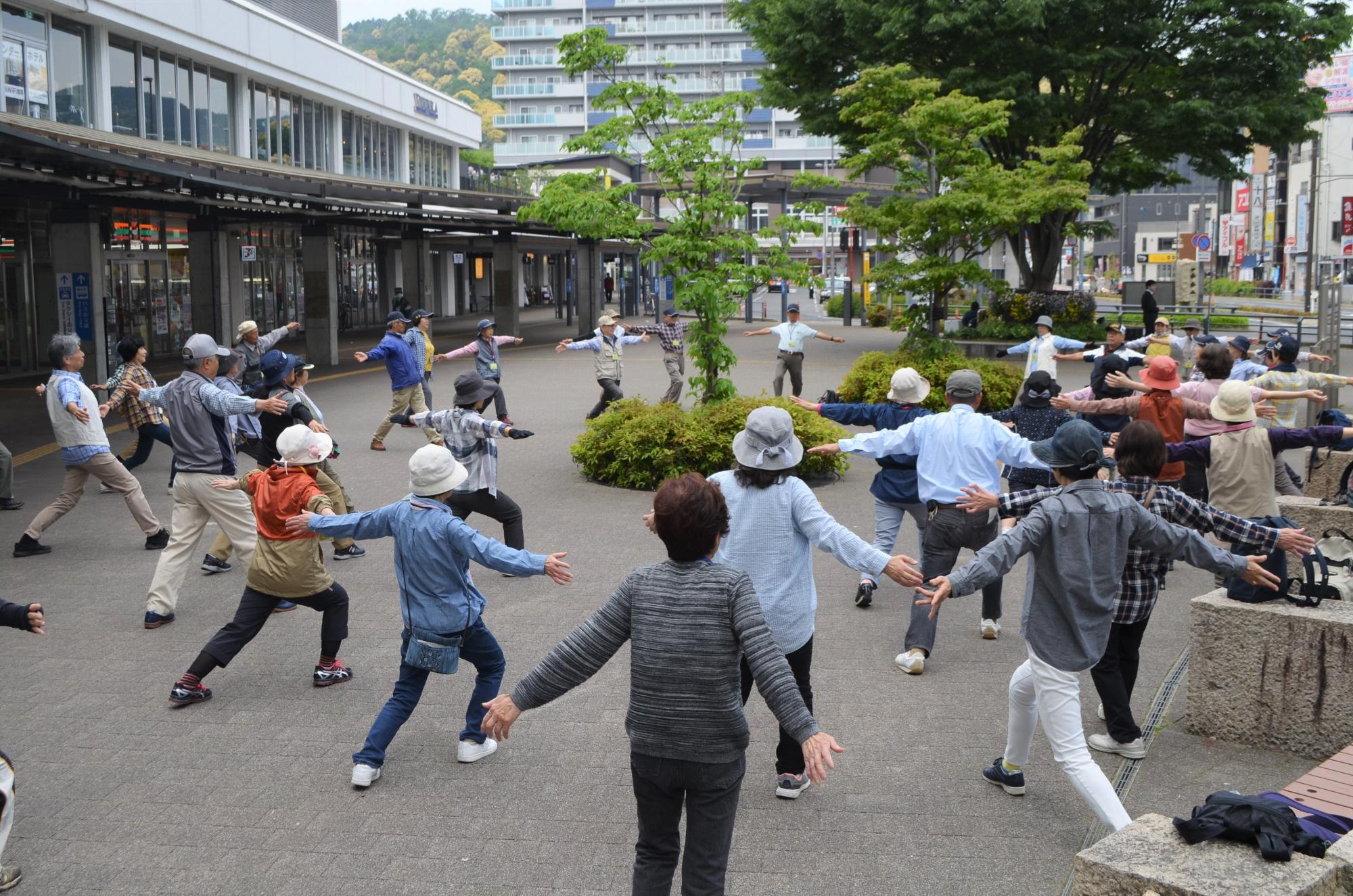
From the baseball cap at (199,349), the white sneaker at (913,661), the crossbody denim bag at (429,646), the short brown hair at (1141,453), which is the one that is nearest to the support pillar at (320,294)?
the baseball cap at (199,349)

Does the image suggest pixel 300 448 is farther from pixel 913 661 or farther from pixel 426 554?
pixel 913 661

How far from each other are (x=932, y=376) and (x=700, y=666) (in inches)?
686

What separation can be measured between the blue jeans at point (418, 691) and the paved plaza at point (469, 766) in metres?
0.19

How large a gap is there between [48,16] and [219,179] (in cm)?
1033

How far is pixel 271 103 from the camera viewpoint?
36219mm

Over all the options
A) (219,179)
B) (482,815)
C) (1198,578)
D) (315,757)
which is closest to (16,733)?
(315,757)

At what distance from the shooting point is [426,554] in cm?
574

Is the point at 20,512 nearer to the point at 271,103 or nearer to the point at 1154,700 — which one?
the point at 1154,700

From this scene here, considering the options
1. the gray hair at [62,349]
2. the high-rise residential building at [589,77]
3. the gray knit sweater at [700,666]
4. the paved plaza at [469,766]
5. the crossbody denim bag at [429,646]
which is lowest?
the paved plaza at [469,766]

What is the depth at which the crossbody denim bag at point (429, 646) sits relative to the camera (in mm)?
5793

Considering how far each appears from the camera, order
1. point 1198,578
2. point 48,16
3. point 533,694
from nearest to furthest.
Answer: point 533,694
point 1198,578
point 48,16

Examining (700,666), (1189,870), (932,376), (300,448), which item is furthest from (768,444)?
(932,376)

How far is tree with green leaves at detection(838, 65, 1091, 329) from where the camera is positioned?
69.3 feet

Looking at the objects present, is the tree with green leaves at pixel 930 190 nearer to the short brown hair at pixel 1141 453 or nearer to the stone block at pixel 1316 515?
the stone block at pixel 1316 515
